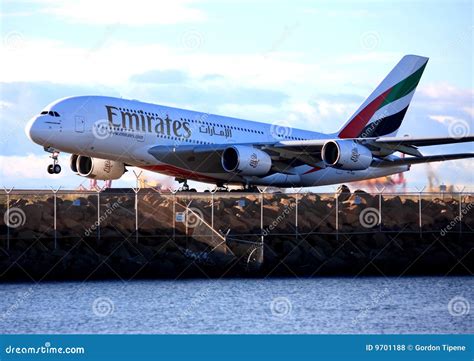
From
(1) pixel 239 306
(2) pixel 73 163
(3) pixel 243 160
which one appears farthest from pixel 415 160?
(1) pixel 239 306

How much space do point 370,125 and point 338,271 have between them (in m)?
22.9

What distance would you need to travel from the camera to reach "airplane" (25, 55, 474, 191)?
47469 millimetres

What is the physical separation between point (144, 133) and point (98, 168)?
440cm

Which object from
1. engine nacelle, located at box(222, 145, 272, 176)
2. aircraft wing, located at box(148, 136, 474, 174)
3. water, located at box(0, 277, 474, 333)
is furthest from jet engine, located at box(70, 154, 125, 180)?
water, located at box(0, 277, 474, 333)

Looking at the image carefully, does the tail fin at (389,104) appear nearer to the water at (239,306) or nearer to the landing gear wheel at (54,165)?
the landing gear wheel at (54,165)

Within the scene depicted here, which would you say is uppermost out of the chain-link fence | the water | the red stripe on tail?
the red stripe on tail

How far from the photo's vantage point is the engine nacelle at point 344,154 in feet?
164

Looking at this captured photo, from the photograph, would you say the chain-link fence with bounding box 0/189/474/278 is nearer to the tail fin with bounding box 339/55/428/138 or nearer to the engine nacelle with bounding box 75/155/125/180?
the engine nacelle with bounding box 75/155/125/180

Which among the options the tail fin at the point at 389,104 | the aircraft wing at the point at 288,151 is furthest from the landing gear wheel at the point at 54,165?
the tail fin at the point at 389,104

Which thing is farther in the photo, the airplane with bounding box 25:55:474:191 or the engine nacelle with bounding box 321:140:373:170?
the engine nacelle with bounding box 321:140:373:170

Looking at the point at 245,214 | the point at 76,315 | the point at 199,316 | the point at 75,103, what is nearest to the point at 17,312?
the point at 76,315

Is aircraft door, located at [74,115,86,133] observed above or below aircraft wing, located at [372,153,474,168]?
above

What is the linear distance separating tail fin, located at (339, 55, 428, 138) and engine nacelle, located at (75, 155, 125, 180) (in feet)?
44.6

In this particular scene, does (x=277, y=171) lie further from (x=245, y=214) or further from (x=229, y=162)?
(x=245, y=214)
